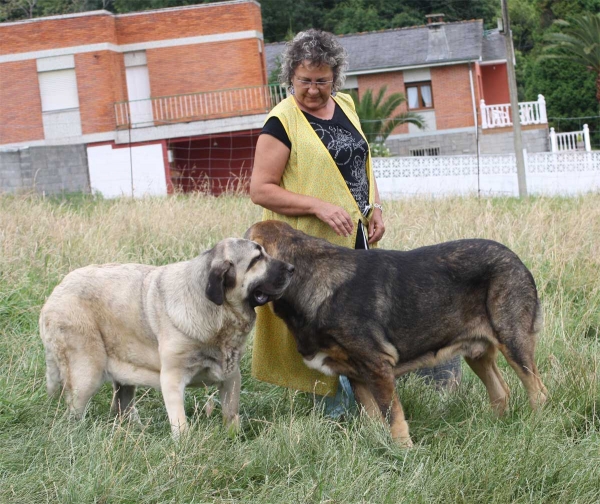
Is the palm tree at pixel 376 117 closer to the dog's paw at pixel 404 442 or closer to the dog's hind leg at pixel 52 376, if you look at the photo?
the dog's hind leg at pixel 52 376

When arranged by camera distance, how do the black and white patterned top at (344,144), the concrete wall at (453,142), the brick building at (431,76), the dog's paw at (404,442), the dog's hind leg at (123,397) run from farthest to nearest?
the brick building at (431,76), the concrete wall at (453,142), the dog's hind leg at (123,397), the black and white patterned top at (344,144), the dog's paw at (404,442)

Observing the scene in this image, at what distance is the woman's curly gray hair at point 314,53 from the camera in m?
5.06

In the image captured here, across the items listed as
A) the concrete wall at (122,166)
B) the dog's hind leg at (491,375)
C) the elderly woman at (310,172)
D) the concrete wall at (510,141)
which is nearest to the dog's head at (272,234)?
the elderly woman at (310,172)

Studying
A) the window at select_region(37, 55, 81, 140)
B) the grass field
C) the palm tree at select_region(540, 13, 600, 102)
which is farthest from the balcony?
the grass field

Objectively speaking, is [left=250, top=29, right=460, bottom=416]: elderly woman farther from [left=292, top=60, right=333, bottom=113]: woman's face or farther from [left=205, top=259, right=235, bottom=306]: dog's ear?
[left=205, top=259, right=235, bottom=306]: dog's ear


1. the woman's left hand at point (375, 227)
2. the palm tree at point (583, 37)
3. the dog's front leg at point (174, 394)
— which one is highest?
the palm tree at point (583, 37)

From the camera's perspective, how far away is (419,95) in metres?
42.4

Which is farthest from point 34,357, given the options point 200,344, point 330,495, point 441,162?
point 441,162

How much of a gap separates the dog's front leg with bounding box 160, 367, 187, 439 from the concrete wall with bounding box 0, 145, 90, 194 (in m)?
24.0

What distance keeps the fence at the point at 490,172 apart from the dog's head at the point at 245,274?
18932 millimetres

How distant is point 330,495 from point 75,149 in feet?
96.5

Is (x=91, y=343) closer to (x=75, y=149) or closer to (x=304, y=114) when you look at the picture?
(x=304, y=114)

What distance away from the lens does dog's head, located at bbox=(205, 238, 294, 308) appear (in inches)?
186

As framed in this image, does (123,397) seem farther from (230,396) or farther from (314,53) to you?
(314,53)
